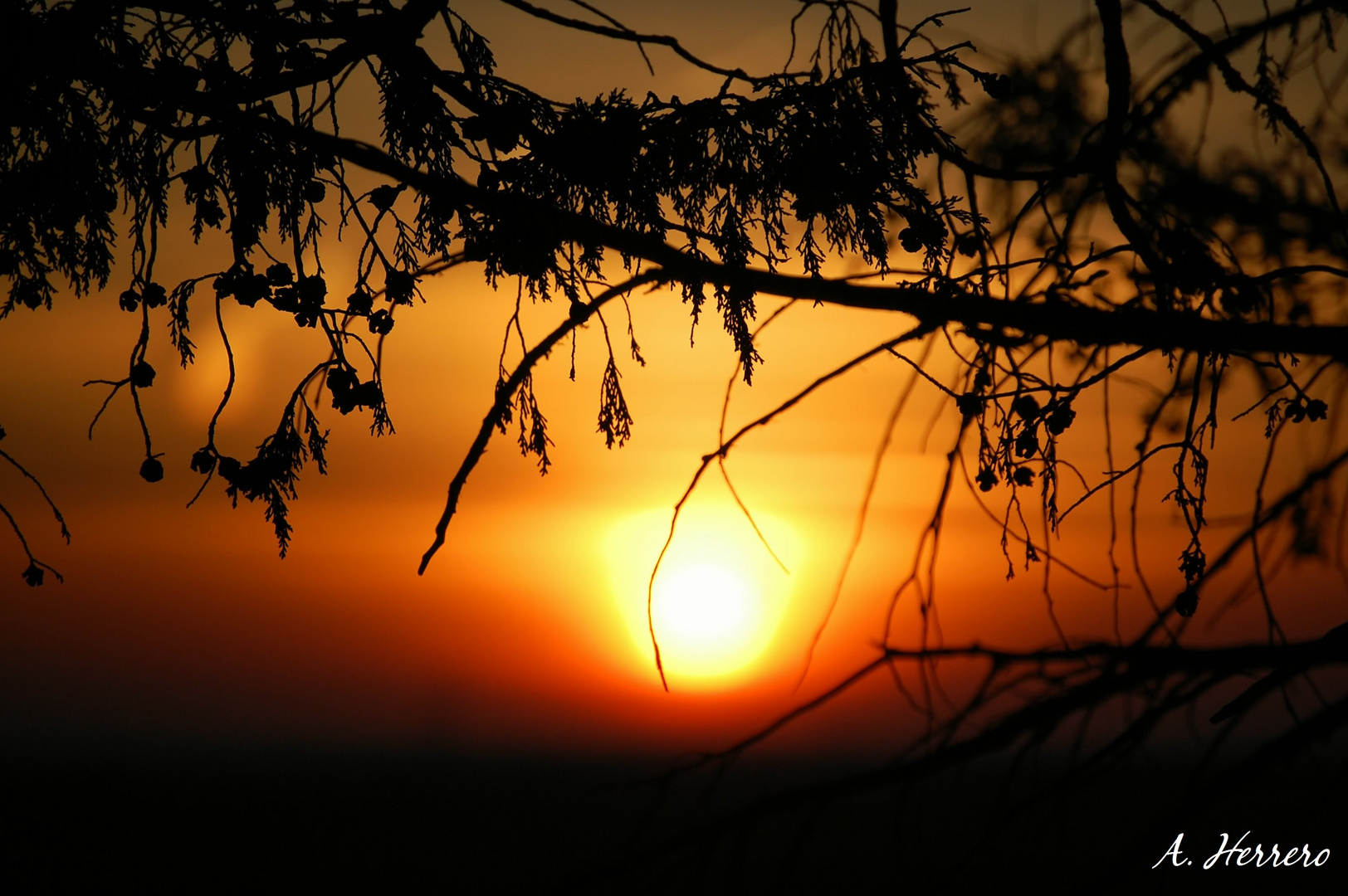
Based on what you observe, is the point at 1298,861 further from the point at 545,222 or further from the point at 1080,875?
the point at 545,222

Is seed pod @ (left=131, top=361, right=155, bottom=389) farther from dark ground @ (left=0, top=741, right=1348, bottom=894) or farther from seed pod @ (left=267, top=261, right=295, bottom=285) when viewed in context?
dark ground @ (left=0, top=741, right=1348, bottom=894)

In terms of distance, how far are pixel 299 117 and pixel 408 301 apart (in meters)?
0.52

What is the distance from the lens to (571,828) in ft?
86.6

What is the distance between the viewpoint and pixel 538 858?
21.5m

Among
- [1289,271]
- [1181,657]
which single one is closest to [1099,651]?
[1181,657]

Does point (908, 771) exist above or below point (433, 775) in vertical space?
below
